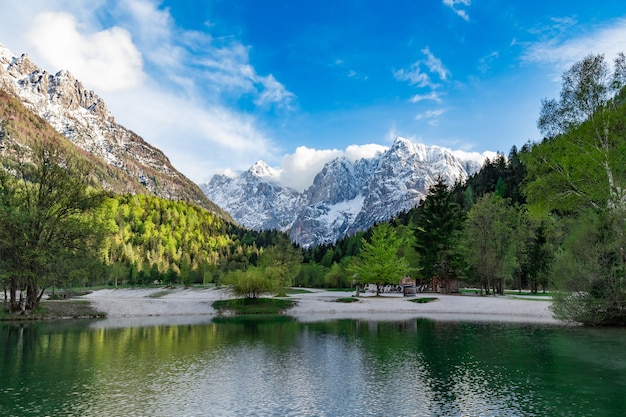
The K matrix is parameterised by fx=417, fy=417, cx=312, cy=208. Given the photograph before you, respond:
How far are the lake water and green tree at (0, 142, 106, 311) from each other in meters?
13.5

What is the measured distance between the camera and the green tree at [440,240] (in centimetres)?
8144

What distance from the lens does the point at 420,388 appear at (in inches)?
712

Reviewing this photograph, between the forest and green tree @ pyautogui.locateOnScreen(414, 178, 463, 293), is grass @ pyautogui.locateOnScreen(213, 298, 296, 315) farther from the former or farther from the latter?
green tree @ pyautogui.locateOnScreen(414, 178, 463, 293)

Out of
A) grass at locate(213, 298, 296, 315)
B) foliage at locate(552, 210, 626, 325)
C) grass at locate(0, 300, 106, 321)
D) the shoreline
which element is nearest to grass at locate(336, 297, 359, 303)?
the shoreline

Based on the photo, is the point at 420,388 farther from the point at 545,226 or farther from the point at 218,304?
the point at 545,226

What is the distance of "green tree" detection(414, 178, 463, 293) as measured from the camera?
81.4 metres

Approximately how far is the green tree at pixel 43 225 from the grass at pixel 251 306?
18.9m

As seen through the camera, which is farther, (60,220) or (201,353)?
(60,220)

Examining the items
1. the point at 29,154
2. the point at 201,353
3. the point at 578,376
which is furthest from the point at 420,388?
the point at 29,154

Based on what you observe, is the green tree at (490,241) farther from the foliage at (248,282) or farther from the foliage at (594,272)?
the foliage at (248,282)

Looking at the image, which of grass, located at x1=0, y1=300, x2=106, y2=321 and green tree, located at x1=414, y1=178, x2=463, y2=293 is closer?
grass, located at x1=0, y1=300, x2=106, y2=321

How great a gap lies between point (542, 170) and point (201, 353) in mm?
32012

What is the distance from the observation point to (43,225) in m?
49.7

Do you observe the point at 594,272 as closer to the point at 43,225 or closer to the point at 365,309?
the point at 365,309
